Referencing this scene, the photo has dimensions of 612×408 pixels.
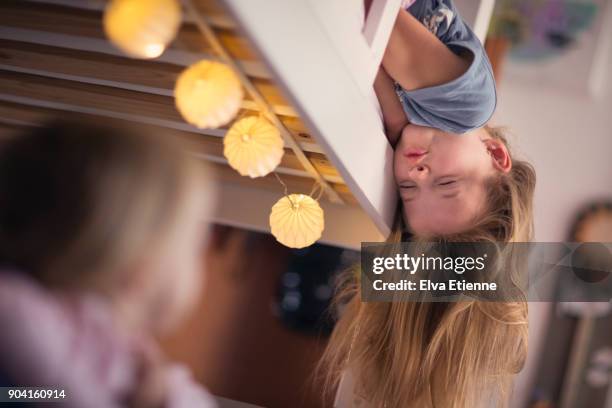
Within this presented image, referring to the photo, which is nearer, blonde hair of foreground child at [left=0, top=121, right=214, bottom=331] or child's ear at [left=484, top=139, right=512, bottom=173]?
blonde hair of foreground child at [left=0, top=121, right=214, bottom=331]

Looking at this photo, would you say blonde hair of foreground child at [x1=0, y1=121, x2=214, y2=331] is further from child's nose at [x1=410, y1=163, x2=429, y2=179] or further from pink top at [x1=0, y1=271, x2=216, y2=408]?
child's nose at [x1=410, y1=163, x2=429, y2=179]

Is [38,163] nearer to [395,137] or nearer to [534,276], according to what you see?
[395,137]

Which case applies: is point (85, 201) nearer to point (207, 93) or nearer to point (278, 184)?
point (207, 93)

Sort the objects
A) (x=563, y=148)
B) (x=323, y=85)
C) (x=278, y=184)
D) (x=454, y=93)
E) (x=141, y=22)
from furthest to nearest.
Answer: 1. (x=563, y=148)
2. (x=278, y=184)
3. (x=454, y=93)
4. (x=323, y=85)
5. (x=141, y=22)

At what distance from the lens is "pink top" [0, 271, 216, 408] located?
1.46ft

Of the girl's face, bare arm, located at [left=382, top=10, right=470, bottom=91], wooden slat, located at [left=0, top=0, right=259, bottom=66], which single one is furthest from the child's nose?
wooden slat, located at [left=0, top=0, right=259, bottom=66]

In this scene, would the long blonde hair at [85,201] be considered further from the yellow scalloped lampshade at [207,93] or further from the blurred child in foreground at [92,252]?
the yellow scalloped lampshade at [207,93]

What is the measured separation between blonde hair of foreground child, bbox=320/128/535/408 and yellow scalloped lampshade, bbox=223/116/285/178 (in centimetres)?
38

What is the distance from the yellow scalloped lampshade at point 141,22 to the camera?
1.99 feet

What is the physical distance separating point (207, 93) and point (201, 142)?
1.59 ft

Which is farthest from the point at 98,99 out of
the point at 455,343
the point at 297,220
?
the point at 455,343

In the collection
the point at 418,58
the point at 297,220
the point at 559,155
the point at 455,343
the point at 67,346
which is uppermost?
the point at 559,155

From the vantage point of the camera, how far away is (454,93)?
101 cm

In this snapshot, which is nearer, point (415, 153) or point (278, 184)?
point (415, 153)
